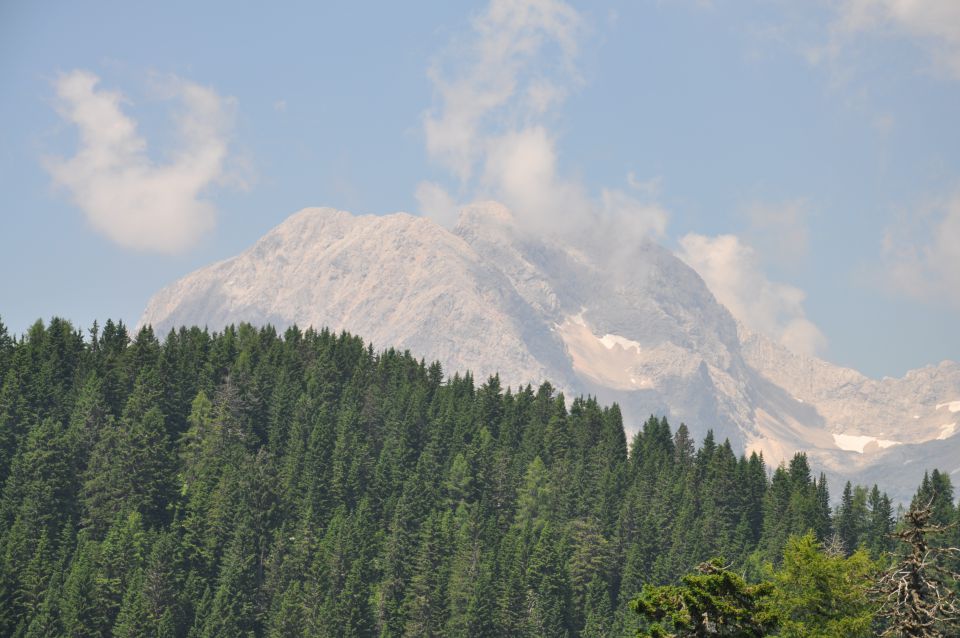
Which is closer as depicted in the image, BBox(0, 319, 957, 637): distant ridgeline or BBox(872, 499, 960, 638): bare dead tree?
BBox(872, 499, 960, 638): bare dead tree

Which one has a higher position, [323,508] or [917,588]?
[323,508]

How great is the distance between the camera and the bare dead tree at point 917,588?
4225cm

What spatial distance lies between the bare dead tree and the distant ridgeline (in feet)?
255

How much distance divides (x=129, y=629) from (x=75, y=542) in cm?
2258

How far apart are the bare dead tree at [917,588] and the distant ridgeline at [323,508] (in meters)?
77.7

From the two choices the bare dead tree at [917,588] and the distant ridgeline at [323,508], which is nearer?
the bare dead tree at [917,588]

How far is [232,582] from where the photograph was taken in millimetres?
142625

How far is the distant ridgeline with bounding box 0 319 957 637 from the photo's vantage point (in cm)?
13825

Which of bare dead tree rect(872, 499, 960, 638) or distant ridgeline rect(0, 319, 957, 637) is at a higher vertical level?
distant ridgeline rect(0, 319, 957, 637)

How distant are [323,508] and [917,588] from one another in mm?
125776

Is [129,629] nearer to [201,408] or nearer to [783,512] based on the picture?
[201,408]

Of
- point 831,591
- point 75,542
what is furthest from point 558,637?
point 831,591

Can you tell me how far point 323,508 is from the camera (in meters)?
164

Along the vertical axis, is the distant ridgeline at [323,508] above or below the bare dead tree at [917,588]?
above
